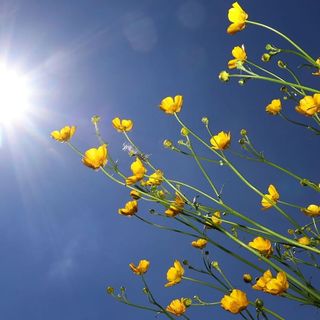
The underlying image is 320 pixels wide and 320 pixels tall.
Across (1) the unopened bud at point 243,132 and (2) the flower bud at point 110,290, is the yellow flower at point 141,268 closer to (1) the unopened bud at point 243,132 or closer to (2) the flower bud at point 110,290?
(2) the flower bud at point 110,290

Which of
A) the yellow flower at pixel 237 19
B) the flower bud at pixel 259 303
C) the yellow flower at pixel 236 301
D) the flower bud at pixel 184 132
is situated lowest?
the flower bud at pixel 259 303

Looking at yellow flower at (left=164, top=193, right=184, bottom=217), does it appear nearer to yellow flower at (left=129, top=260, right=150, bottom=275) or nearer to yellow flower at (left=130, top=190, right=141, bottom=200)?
yellow flower at (left=130, top=190, right=141, bottom=200)

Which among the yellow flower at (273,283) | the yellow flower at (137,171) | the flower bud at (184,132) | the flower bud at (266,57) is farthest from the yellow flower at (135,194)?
the flower bud at (266,57)

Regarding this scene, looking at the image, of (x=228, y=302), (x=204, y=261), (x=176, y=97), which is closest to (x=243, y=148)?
(x=176, y=97)

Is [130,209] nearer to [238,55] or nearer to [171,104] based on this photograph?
[171,104]

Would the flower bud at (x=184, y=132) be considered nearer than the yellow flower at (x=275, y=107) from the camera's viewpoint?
Yes

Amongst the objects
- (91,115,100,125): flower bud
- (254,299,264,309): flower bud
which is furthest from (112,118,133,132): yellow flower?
(254,299,264,309): flower bud

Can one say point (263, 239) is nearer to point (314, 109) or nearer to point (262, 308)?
point (262, 308)
